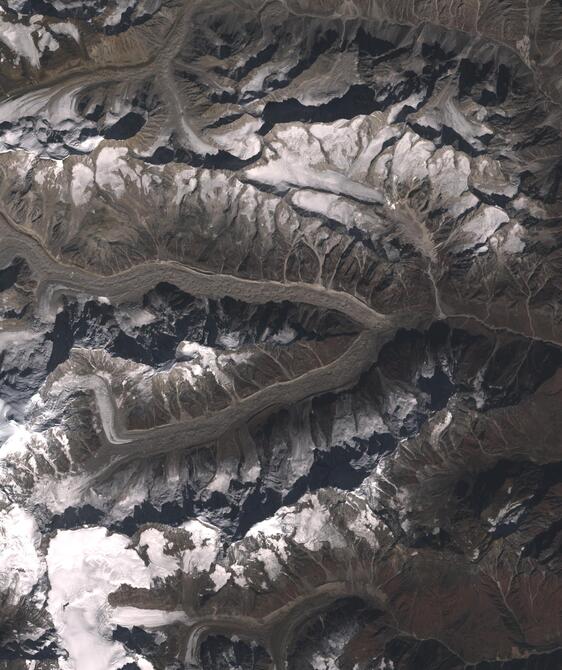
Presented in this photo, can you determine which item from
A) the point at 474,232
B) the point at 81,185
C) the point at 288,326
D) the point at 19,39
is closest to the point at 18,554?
the point at 288,326

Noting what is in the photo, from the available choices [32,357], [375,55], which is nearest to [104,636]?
[32,357]

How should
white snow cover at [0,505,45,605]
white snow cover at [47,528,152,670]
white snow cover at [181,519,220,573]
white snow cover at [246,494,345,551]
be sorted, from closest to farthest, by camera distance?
white snow cover at [246,494,345,551]
white snow cover at [181,519,220,573]
white snow cover at [47,528,152,670]
white snow cover at [0,505,45,605]

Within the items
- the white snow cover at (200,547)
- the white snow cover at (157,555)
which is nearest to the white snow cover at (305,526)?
the white snow cover at (200,547)

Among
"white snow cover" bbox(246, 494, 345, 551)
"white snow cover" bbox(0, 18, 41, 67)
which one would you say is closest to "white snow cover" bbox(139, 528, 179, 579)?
"white snow cover" bbox(246, 494, 345, 551)

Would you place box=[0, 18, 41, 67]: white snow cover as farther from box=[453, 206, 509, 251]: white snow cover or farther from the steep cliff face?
box=[453, 206, 509, 251]: white snow cover

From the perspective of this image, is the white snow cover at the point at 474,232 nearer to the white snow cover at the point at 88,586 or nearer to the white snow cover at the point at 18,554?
the white snow cover at the point at 88,586
